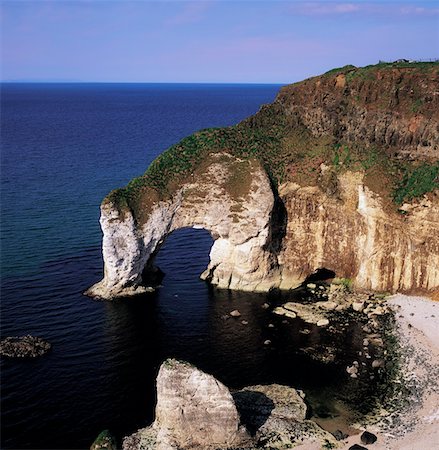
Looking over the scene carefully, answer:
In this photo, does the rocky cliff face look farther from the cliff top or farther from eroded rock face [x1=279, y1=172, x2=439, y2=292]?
eroded rock face [x1=279, y1=172, x2=439, y2=292]

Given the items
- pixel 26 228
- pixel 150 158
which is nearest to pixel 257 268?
pixel 26 228

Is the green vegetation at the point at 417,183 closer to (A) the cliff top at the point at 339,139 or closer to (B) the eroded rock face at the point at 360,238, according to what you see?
(A) the cliff top at the point at 339,139

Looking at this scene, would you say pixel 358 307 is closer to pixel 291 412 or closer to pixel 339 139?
pixel 291 412

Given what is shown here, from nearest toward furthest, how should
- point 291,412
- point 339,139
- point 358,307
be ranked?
point 291,412, point 358,307, point 339,139

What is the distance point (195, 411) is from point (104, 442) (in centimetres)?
700

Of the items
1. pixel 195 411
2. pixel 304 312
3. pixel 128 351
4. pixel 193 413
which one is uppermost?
pixel 195 411

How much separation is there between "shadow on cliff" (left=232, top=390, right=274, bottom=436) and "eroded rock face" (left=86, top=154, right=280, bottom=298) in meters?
23.5

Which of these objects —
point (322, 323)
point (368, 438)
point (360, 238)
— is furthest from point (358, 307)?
point (368, 438)

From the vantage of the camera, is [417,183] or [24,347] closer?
[24,347]

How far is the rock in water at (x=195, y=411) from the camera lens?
38031mm

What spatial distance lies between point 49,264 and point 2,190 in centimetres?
4011

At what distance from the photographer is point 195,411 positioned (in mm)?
38188

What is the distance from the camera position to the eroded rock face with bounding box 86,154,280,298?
62.7m

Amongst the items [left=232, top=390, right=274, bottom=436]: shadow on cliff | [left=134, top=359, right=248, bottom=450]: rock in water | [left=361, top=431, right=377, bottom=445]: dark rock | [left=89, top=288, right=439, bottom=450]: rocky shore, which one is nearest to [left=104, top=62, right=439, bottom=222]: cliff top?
[left=89, top=288, right=439, bottom=450]: rocky shore
